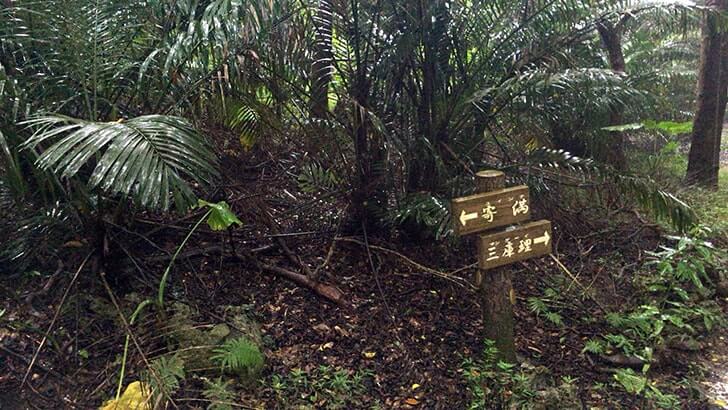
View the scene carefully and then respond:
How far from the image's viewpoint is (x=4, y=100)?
2693mm

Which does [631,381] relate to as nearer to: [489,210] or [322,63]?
[489,210]

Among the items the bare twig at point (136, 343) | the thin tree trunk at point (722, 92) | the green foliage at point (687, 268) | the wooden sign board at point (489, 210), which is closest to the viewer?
the bare twig at point (136, 343)

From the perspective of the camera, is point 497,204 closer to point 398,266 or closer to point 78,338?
point 398,266

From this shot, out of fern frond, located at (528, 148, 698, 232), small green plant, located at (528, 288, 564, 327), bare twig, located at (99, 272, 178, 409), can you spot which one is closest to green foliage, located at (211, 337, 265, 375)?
bare twig, located at (99, 272, 178, 409)

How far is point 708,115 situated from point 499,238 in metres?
4.91

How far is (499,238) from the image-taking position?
3.05 meters

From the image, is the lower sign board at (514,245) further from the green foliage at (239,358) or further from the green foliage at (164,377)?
the green foliage at (164,377)

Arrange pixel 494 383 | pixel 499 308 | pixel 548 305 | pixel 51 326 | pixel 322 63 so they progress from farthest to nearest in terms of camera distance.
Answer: pixel 548 305
pixel 322 63
pixel 499 308
pixel 494 383
pixel 51 326

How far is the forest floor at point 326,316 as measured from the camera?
2861 mm

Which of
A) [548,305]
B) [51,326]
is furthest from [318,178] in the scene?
[51,326]

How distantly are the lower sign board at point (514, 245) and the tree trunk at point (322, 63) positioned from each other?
1.57 m

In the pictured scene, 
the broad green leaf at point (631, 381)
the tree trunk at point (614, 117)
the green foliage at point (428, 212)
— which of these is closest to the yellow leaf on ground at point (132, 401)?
the green foliage at point (428, 212)

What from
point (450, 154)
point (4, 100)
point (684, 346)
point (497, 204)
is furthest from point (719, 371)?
point (4, 100)

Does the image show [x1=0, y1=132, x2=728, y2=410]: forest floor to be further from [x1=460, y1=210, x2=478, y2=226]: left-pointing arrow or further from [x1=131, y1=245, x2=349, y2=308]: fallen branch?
[x1=460, y1=210, x2=478, y2=226]: left-pointing arrow
